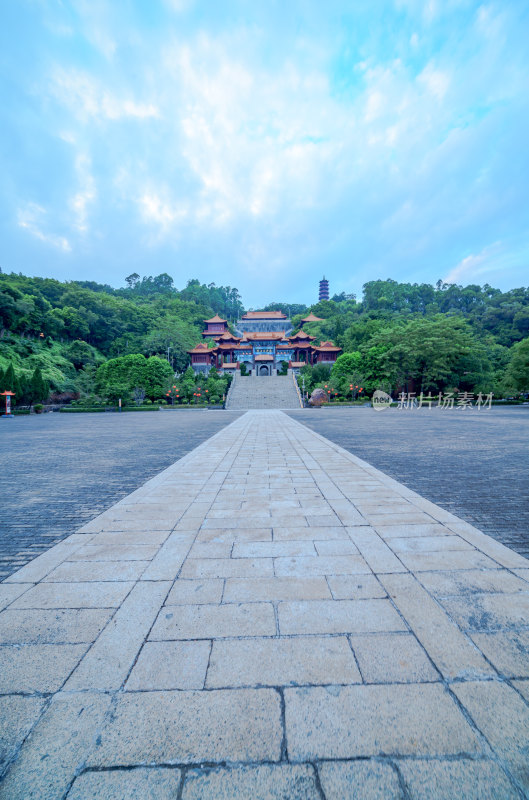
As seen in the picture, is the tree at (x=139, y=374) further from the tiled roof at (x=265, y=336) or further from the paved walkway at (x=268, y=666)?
the paved walkway at (x=268, y=666)

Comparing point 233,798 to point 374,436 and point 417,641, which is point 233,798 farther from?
point 374,436

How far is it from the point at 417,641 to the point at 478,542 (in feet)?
5.20

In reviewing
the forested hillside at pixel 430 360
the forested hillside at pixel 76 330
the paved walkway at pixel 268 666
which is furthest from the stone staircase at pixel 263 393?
the paved walkway at pixel 268 666

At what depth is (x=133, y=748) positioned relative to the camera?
4.10 ft

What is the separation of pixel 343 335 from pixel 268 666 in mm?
51045

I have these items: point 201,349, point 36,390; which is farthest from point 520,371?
point 36,390

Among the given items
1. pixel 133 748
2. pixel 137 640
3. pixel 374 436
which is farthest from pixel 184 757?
pixel 374 436

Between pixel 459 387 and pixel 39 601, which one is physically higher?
pixel 459 387

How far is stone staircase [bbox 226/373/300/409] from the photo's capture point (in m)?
32.7

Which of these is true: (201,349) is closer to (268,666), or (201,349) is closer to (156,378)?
(156,378)

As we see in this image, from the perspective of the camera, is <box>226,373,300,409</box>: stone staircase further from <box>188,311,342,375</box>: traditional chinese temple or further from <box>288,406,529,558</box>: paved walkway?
<box>288,406,529,558</box>: paved walkway

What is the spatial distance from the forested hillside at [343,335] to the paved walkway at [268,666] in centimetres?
3108

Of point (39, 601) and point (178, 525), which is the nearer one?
point (39, 601)

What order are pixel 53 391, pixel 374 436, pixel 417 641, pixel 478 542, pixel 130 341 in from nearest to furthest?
pixel 417 641, pixel 478 542, pixel 374 436, pixel 53 391, pixel 130 341
